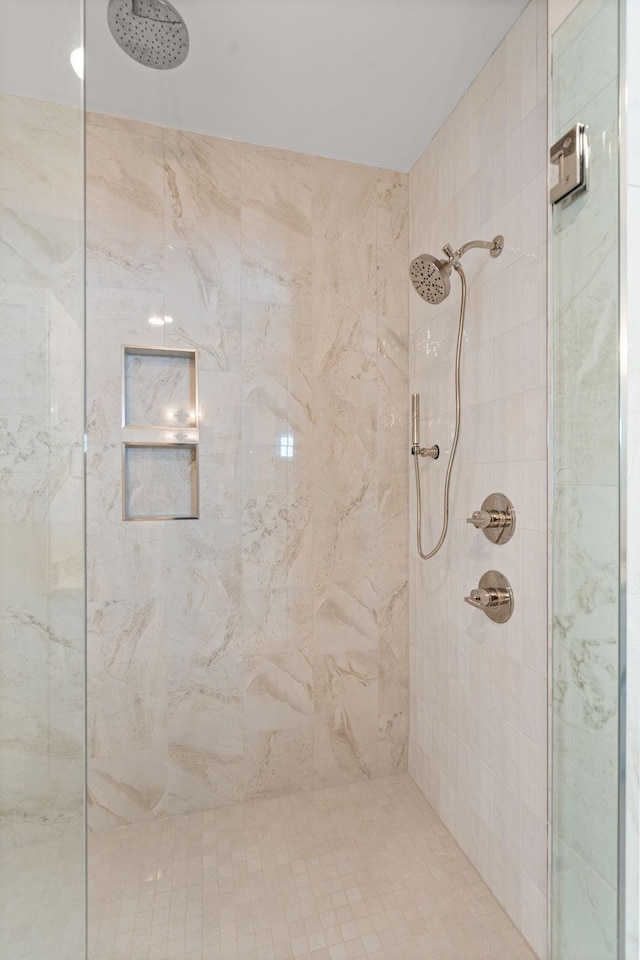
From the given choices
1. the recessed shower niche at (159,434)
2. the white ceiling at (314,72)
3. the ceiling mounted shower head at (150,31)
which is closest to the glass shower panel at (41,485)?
the ceiling mounted shower head at (150,31)

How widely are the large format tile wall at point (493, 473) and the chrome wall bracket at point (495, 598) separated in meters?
0.03

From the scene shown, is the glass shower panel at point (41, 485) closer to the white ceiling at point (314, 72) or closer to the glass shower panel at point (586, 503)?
the white ceiling at point (314, 72)

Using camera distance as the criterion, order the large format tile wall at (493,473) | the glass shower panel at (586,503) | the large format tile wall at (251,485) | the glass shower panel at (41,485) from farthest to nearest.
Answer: the large format tile wall at (251,485)
the large format tile wall at (493,473)
the glass shower panel at (586,503)
the glass shower panel at (41,485)

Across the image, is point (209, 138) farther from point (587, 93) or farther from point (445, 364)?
point (587, 93)

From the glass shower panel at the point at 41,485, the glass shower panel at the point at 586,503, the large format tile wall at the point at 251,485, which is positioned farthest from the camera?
the large format tile wall at the point at 251,485

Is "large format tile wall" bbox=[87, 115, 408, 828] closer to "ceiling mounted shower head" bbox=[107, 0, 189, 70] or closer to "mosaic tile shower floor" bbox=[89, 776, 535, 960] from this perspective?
"mosaic tile shower floor" bbox=[89, 776, 535, 960]

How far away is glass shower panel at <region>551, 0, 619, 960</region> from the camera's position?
78 cm

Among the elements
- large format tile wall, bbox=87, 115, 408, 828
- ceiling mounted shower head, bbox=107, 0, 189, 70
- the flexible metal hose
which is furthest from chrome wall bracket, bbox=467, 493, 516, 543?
ceiling mounted shower head, bbox=107, 0, 189, 70

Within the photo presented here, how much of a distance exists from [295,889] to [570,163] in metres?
1.85

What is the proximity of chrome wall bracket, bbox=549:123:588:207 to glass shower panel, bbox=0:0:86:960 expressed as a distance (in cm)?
85

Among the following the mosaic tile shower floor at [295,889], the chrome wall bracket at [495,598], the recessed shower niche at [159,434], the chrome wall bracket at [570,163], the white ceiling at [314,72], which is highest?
the white ceiling at [314,72]

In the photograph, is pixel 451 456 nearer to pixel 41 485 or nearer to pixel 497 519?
pixel 497 519

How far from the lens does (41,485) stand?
2.27 feet

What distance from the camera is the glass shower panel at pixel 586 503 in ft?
2.57
